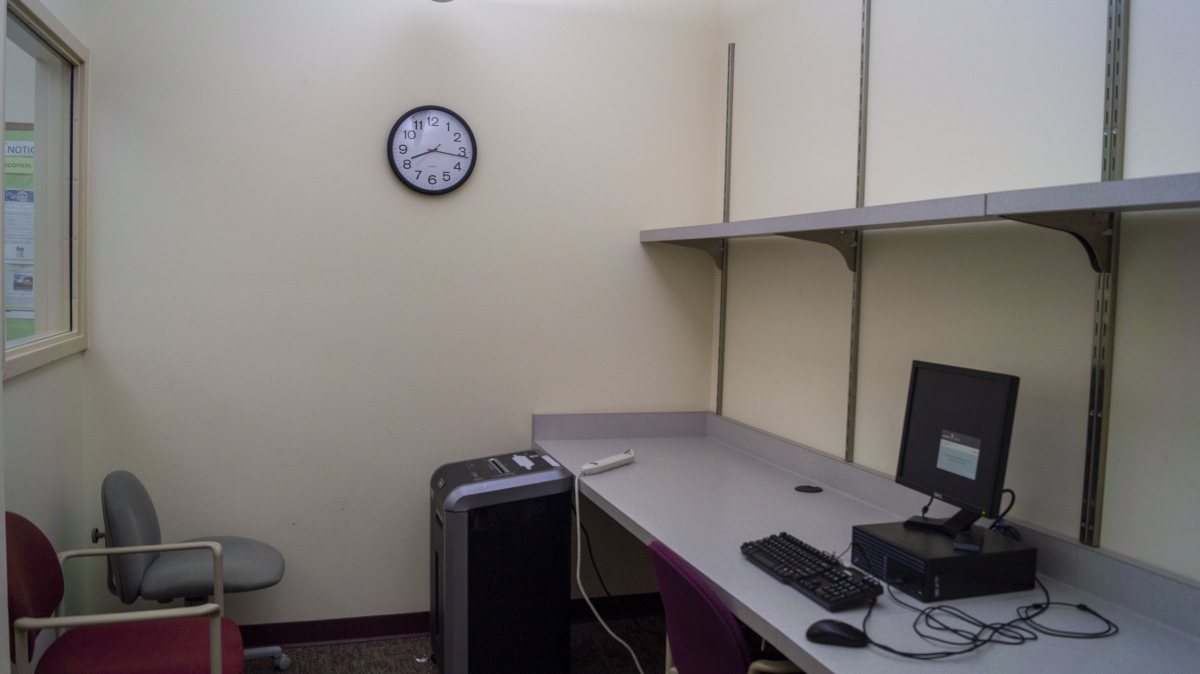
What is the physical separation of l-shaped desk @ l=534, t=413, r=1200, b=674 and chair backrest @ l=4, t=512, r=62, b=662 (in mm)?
1489

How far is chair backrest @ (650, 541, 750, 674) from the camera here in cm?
158

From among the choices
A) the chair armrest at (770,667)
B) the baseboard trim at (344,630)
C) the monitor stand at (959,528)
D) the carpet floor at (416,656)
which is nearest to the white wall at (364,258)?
the baseboard trim at (344,630)

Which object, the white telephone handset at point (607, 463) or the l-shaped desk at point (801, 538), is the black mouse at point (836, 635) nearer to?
the l-shaped desk at point (801, 538)

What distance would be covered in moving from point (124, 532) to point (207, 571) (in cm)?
28

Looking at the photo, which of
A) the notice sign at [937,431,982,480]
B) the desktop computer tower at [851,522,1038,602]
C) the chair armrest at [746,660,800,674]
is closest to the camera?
the chair armrest at [746,660,800,674]

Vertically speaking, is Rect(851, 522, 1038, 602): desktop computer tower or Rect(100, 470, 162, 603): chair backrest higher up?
Rect(851, 522, 1038, 602): desktop computer tower

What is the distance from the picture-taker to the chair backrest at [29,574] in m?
1.85

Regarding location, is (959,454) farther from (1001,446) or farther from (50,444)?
(50,444)

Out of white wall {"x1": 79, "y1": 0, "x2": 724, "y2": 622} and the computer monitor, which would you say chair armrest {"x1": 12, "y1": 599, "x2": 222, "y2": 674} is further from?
the computer monitor

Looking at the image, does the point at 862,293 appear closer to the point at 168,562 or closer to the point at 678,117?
the point at 678,117

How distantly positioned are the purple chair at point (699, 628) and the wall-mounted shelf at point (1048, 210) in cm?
95

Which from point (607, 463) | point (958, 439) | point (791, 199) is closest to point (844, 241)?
point (791, 199)

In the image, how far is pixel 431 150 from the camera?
3070 millimetres

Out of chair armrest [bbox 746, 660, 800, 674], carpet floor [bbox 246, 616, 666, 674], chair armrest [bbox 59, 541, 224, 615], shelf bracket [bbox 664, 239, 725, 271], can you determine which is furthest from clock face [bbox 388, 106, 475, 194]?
chair armrest [bbox 746, 660, 800, 674]
